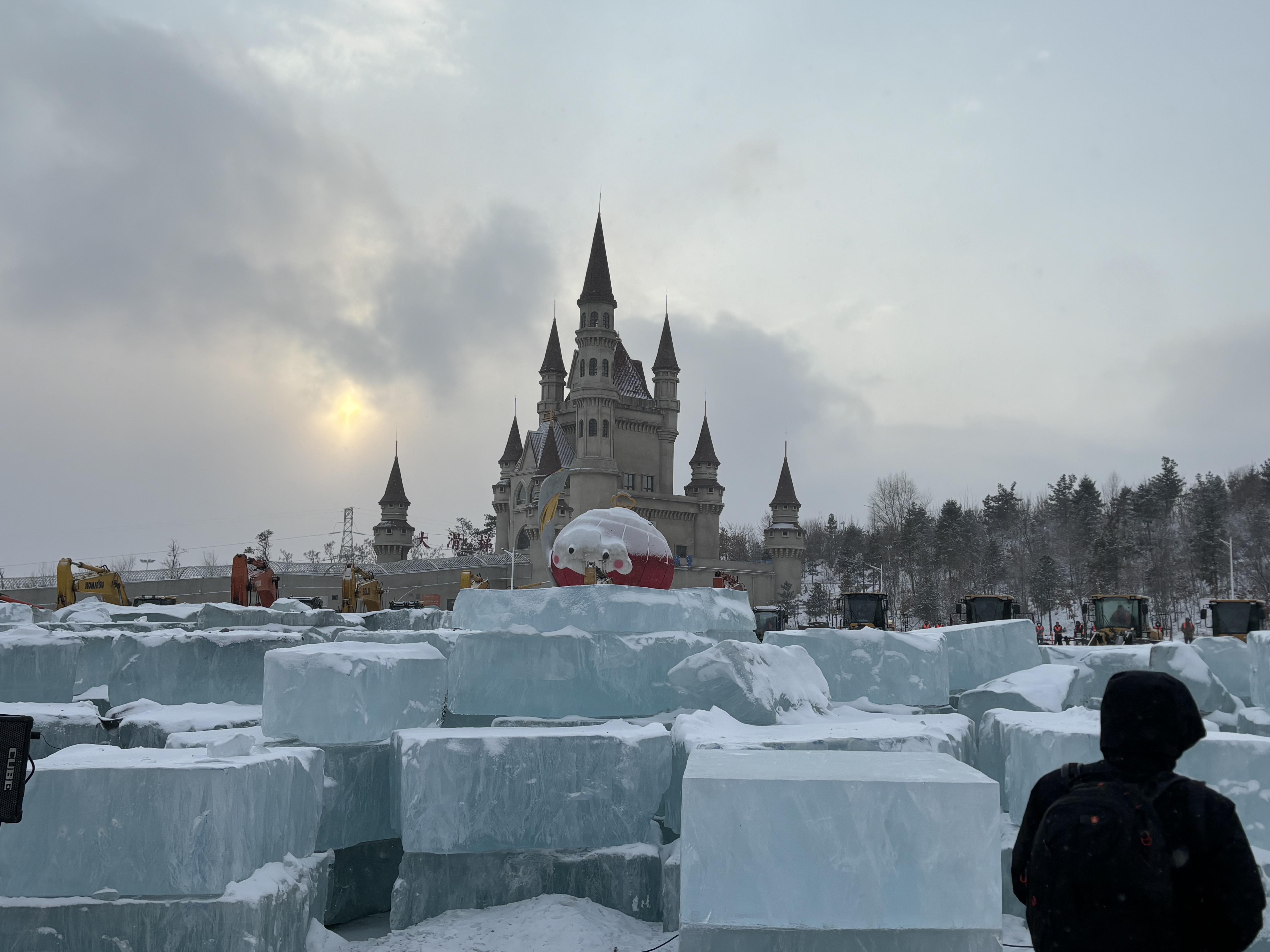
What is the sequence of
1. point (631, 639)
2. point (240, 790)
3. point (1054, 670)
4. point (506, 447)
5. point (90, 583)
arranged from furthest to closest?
point (506, 447), point (90, 583), point (1054, 670), point (631, 639), point (240, 790)

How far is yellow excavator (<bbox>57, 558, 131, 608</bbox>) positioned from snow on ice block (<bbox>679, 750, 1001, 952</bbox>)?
2981 centimetres

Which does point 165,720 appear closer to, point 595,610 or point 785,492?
point 595,610

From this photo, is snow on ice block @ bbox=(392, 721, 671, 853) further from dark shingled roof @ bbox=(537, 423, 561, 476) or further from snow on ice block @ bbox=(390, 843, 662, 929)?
dark shingled roof @ bbox=(537, 423, 561, 476)

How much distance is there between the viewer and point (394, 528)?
262 ft

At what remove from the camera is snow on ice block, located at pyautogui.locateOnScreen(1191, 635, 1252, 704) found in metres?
12.1

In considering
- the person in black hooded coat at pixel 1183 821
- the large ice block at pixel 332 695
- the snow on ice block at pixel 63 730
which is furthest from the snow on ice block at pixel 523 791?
the person in black hooded coat at pixel 1183 821

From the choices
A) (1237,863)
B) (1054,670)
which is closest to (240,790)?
(1237,863)

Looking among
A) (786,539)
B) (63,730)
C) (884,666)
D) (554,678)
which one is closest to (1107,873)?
(554,678)

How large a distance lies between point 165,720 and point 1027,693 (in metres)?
8.08

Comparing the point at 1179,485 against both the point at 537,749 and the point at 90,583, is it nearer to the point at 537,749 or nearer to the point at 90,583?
the point at 90,583

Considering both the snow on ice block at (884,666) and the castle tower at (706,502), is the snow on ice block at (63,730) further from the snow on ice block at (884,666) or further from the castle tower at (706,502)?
the castle tower at (706,502)

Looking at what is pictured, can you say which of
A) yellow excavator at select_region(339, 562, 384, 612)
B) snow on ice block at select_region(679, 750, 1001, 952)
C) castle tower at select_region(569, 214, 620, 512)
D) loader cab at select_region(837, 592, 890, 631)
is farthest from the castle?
snow on ice block at select_region(679, 750, 1001, 952)

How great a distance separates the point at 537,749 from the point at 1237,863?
17.6 feet

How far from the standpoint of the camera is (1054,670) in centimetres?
1091
